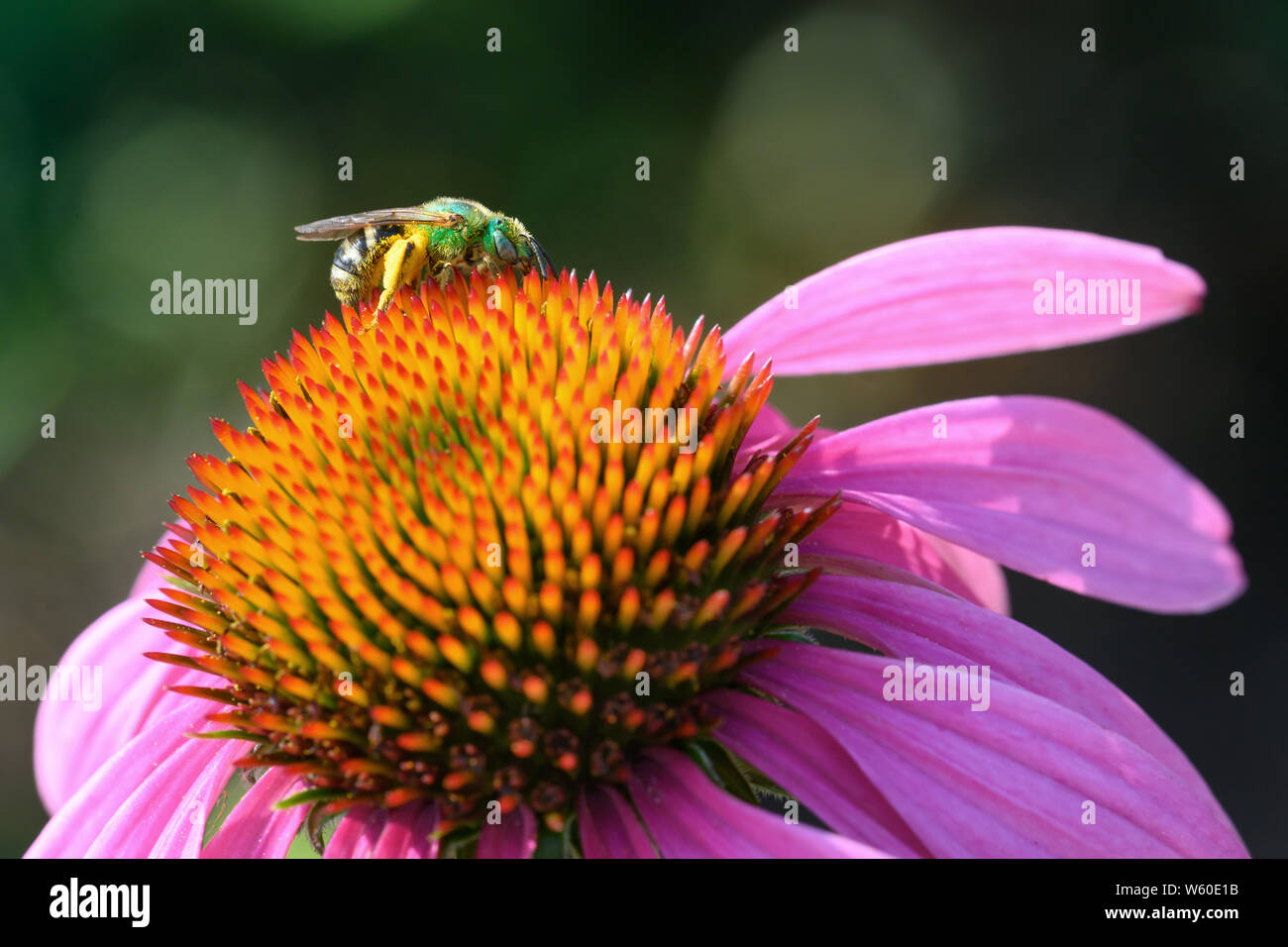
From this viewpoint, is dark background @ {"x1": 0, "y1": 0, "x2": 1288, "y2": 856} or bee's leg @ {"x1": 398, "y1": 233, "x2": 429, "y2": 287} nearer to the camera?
bee's leg @ {"x1": 398, "y1": 233, "x2": 429, "y2": 287}

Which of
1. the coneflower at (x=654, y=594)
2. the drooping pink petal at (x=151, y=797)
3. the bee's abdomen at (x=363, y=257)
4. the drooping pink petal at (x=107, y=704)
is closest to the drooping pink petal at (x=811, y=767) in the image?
the coneflower at (x=654, y=594)

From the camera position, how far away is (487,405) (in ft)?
4.43

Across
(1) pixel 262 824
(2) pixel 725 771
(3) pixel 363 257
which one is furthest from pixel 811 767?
(3) pixel 363 257

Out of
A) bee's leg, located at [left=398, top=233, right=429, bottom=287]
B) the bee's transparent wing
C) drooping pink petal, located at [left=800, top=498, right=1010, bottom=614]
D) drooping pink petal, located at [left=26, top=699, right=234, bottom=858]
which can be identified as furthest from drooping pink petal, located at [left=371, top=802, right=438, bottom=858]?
the bee's transparent wing

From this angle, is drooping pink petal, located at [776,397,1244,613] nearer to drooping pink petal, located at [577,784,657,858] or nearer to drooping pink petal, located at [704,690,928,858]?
drooping pink petal, located at [704,690,928,858]

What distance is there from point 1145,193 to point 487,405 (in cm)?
367

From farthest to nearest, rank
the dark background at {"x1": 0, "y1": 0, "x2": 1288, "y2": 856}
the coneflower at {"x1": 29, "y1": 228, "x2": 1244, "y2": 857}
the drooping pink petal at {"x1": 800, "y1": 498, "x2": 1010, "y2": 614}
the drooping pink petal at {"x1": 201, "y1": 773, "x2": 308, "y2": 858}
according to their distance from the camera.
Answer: the dark background at {"x1": 0, "y1": 0, "x2": 1288, "y2": 856}
the drooping pink petal at {"x1": 800, "y1": 498, "x2": 1010, "y2": 614}
the drooping pink petal at {"x1": 201, "y1": 773, "x2": 308, "y2": 858}
the coneflower at {"x1": 29, "y1": 228, "x2": 1244, "y2": 857}

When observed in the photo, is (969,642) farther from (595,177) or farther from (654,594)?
(595,177)

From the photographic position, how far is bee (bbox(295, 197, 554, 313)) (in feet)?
5.84

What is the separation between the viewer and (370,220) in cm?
189

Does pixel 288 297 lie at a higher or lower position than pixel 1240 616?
higher

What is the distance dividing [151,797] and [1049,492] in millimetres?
1221

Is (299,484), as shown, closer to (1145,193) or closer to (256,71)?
(256,71)
